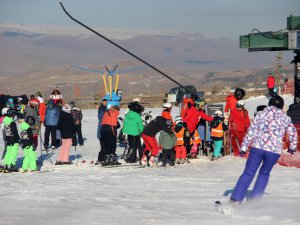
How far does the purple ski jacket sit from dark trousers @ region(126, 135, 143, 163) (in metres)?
7.87

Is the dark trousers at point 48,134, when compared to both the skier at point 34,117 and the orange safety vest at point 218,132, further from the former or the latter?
the orange safety vest at point 218,132

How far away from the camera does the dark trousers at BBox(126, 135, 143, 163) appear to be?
18.4 meters

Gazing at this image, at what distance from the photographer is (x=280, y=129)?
10539 millimetres

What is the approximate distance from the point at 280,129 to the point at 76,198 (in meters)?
3.09

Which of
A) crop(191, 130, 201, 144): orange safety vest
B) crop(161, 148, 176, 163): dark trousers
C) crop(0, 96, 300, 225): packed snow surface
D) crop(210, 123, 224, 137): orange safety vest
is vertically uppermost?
crop(210, 123, 224, 137): orange safety vest

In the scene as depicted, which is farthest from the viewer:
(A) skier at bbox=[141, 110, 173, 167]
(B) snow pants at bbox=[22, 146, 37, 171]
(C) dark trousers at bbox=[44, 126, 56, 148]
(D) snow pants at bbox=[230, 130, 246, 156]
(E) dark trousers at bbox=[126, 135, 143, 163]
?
(C) dark trousers at bbox=[44, 126, 56, 148]

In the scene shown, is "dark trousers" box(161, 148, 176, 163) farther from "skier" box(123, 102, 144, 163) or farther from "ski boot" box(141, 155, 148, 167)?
"skier" box(123, 102, 144, 163)

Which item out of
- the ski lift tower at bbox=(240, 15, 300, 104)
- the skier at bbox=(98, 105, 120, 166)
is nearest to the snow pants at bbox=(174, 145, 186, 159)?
the skier at bbox=(98, 105, 120, 166)

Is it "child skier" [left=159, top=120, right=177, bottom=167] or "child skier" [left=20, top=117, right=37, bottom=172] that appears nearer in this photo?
"child skier" [left=20, top=117, right=37, bottom=172]

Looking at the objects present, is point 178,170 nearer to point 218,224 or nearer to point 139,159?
point 139,159

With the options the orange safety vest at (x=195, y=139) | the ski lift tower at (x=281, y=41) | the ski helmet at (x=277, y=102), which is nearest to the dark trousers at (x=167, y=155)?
the orange safety vest at (x=195, y=139)

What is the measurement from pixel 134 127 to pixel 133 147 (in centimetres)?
47

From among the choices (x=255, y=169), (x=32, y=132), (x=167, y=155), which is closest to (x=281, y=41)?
(x=167, y=155)

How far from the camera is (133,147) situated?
60.5 ft
